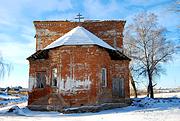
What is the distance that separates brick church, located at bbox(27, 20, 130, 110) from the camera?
22.4 meters

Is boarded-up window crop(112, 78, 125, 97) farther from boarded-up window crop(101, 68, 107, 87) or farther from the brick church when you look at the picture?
boarded-up window crop(101, 68, 107, 87)

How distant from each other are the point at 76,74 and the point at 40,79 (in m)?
3.83

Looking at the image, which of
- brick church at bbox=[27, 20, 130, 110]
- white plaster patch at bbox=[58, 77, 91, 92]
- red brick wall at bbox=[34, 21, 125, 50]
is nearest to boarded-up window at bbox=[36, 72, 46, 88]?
brick church at bbox=[27, 20, 130, 110]

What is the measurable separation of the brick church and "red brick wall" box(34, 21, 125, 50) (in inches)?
117

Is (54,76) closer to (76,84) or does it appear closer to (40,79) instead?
(40,79)

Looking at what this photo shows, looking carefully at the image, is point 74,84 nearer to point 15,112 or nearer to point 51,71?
point 51,71

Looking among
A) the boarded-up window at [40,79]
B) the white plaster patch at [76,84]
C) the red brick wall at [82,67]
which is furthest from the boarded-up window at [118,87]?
the boarded-up window at [40,79]

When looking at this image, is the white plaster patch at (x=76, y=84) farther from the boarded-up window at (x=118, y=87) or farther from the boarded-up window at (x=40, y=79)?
the boarded-up window at (x=118, y=87)

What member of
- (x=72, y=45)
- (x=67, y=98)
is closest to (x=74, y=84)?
(x=67, y=98)

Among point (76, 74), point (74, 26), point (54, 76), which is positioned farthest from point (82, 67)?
point (74, 26)

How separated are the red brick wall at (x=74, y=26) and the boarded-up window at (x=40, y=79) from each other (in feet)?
15.6

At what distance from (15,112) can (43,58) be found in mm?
5914

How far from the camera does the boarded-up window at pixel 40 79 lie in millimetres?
24438

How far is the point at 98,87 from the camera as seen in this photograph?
22.6m
